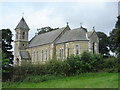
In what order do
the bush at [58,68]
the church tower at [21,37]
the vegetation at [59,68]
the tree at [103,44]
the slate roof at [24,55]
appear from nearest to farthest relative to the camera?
the vegetation at [59,68] < the bush at [58,68] < the slate roof at [24,55] < the church tower at [21,37] < the tree at [103,44]

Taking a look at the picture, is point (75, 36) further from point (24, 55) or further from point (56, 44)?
point (24, 55)

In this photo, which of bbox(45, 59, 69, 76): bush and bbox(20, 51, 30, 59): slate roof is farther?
bbox(20, 51, 30, 59): slate roof

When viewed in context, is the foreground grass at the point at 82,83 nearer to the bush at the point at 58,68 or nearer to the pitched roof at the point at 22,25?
the bush at the point at 58,68

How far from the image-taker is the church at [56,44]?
40.8m

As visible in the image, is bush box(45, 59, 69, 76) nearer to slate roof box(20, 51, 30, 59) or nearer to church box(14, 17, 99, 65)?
church box(14, 17, 99, 65)

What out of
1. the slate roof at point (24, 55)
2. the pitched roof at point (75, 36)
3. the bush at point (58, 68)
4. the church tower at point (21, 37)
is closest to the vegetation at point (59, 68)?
the bush at point (58, 68)

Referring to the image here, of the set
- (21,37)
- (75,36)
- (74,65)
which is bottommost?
(74,65)

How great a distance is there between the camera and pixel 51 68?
22469 millimetres

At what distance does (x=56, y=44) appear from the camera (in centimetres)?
4641

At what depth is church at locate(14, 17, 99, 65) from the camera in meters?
40.8

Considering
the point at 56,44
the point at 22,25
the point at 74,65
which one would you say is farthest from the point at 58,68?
the point at 22,25

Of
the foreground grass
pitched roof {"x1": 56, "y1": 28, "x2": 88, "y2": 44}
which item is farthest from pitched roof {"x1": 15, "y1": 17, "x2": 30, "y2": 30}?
the foreground grass

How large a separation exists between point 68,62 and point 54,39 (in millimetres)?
24256

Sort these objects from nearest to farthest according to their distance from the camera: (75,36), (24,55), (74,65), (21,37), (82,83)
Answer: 1. (82,83)
2. (74,65)
3. (75,36)
4. (24,55)
5. (21,37)
